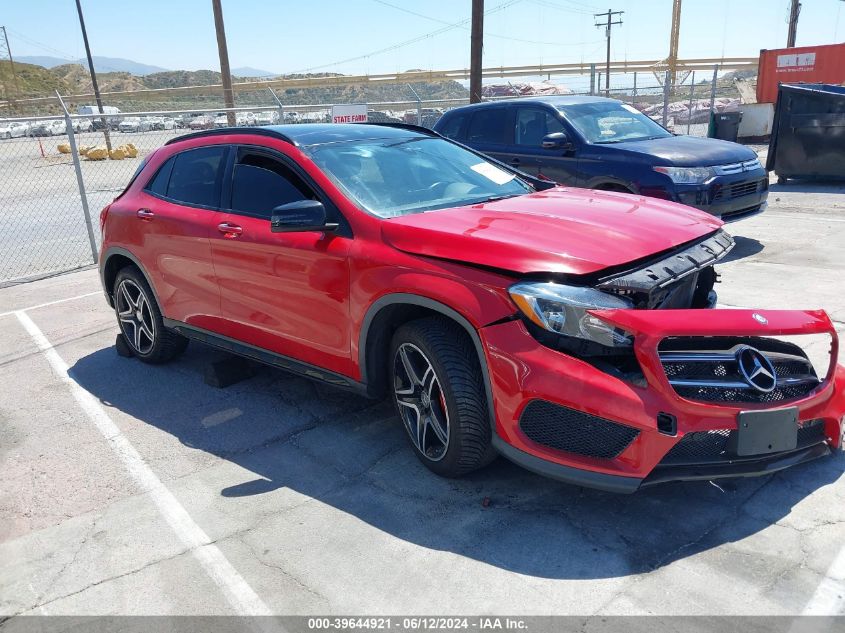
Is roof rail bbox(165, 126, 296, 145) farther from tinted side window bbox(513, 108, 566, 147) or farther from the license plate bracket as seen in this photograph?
tinted side window bbox(513, 108, 566, 147)

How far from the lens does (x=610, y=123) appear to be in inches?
343

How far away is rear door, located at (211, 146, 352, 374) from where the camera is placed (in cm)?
399

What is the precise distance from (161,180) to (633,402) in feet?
13.2

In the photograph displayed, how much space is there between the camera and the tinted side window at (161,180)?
17.7 feet

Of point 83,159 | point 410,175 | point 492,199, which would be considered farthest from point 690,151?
point 83,159

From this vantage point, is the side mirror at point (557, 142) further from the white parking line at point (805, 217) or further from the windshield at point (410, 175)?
the white parking line at point (805, 217)

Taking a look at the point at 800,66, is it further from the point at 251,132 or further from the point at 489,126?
the point at 251,132

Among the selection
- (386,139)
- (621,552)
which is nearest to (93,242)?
A: (386,139)

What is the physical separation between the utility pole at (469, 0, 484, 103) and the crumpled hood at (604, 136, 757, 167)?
12.1m

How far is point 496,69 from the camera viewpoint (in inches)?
2921

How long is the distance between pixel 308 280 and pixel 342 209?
0.45 m

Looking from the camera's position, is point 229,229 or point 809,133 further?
point 809,133

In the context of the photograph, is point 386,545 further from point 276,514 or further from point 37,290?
point 37,290

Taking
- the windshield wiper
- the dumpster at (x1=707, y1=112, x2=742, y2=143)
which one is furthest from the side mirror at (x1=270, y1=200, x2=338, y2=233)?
the dumpster at (x1=707, y1=112, x2=742, y2=143)
